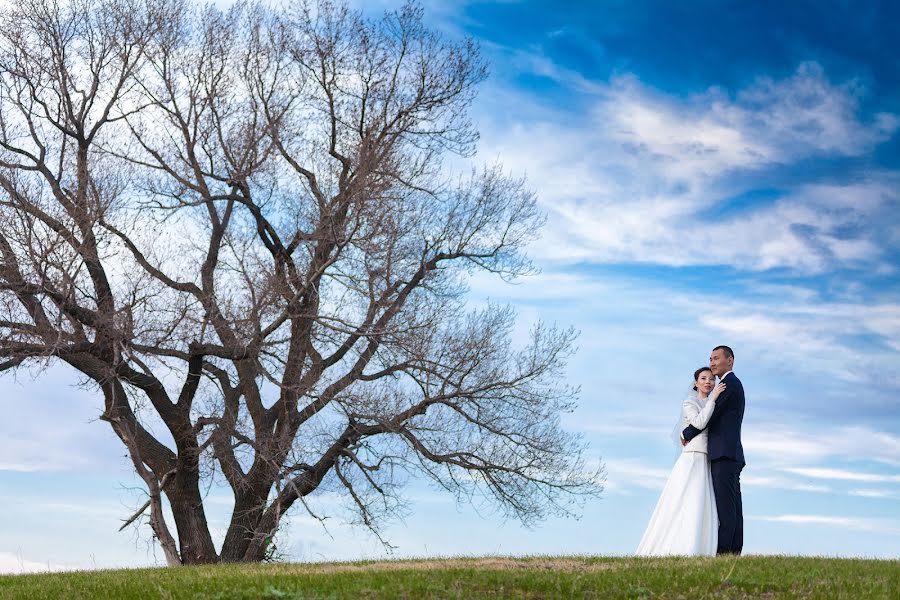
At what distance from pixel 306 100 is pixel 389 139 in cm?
222

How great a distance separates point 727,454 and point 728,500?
677mm

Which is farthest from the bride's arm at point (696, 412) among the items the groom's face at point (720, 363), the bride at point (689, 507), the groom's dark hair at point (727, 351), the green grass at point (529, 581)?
the green grass at point (529, 581)

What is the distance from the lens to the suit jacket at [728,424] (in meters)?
13.1

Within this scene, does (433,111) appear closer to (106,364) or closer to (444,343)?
(444,343)

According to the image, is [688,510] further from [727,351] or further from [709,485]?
[727,351]

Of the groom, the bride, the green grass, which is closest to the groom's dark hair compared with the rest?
the groom

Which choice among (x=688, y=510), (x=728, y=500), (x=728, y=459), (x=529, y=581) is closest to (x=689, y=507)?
(x=688, y=510)

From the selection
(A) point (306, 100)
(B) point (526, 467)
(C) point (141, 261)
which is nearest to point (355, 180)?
(A) point (306, 100)

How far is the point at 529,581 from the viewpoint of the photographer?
933 centimetres

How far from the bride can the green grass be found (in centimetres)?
93

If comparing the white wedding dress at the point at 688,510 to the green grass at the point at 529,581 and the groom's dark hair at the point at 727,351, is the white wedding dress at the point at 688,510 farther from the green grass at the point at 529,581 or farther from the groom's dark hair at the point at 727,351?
the green grass at the point at 529,581

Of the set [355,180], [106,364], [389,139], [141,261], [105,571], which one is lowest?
[105,571]

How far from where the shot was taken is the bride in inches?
506

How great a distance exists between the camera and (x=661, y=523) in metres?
13.2
